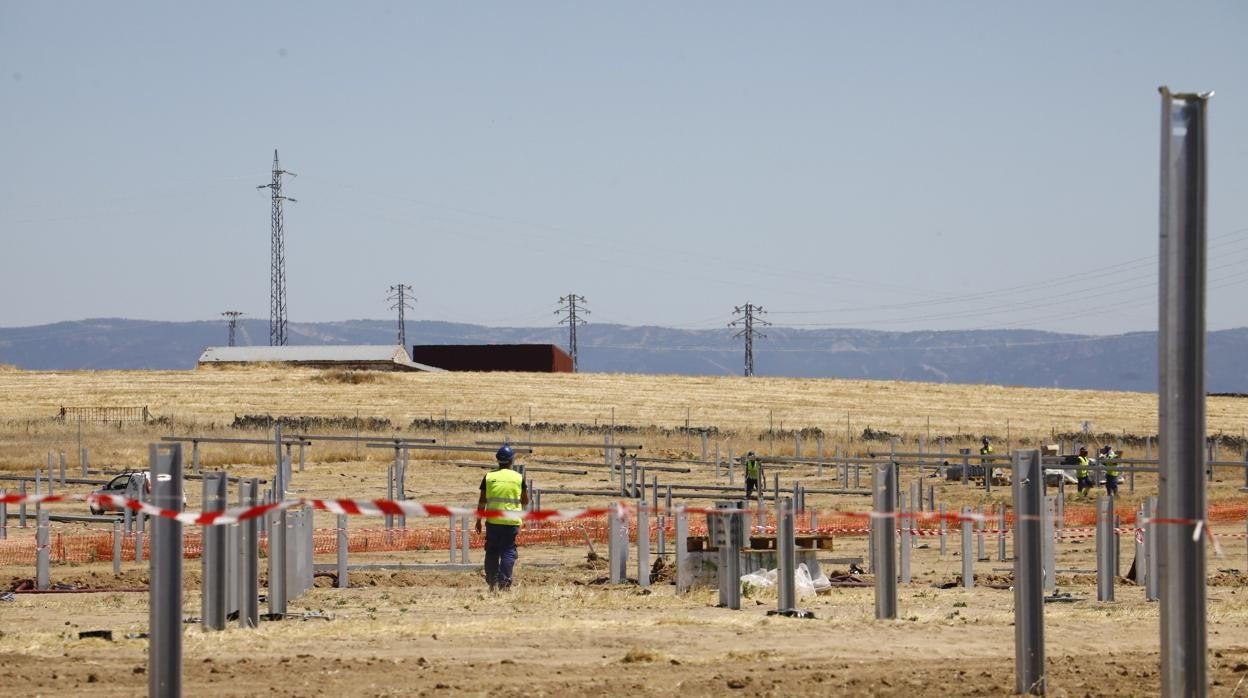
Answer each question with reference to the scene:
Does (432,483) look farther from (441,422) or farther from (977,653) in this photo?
(977,653)

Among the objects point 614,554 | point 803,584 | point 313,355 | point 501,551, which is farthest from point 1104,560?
point 313,355

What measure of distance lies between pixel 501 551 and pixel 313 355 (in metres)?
90.4

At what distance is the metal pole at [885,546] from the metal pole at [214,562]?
479 cm

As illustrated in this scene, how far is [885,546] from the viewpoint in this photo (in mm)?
13281

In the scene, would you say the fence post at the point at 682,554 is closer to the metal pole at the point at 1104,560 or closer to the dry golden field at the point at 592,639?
the dry golden field at the point at 592,639

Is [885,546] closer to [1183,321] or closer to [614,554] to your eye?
[614,554]

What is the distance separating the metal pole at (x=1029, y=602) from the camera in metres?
9.12

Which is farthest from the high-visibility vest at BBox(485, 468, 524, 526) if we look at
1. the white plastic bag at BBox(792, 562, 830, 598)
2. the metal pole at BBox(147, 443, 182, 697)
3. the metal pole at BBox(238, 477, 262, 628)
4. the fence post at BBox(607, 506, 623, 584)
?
the metal pole at BBox(147, 443, 182, 697)

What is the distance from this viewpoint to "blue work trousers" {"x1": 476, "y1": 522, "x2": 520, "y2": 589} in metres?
16.4

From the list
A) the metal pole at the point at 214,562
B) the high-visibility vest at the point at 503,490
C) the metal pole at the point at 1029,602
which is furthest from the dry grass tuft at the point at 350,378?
the metal pole at the point at 1029,602

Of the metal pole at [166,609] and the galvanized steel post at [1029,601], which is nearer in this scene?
the metal pole at [166,609]

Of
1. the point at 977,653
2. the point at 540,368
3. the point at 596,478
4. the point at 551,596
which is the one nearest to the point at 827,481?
the point at 596,478

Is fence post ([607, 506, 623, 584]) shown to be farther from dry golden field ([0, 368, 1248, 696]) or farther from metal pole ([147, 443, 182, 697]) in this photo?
metal pole ([147, 443, 182, 697])

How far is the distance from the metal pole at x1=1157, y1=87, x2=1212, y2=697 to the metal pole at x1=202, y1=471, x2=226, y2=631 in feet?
21.2
